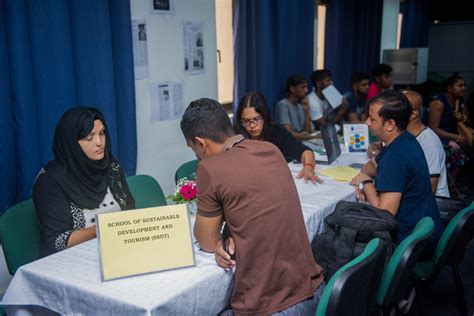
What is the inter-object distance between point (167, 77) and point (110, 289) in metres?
2.29

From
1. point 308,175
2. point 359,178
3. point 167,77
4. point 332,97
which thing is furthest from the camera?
point 332,97

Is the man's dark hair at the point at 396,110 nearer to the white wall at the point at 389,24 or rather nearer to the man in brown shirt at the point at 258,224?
the man in brown shirt at the point at 258,224

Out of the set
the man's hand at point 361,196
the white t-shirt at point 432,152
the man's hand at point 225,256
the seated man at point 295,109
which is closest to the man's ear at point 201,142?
the man's hand at point 225,256

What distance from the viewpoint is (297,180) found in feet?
9.05

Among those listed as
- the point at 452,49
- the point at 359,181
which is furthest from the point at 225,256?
the point at 452,49

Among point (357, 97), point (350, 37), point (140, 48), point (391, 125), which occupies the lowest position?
point (357, 97)

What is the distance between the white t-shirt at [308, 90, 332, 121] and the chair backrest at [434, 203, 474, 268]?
2901 mm

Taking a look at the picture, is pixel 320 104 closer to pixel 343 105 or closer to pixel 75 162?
pixel 343 105

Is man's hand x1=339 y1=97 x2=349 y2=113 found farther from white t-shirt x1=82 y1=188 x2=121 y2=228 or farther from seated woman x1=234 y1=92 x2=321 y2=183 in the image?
white t-shirt x1=82 y1=188 x2=121 y2=228

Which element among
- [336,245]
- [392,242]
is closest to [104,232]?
[336,245]

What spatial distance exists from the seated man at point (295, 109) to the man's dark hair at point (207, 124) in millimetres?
2831

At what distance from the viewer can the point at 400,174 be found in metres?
2.09

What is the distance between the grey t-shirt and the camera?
4.59 m

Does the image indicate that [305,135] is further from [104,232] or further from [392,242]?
[104,232]
